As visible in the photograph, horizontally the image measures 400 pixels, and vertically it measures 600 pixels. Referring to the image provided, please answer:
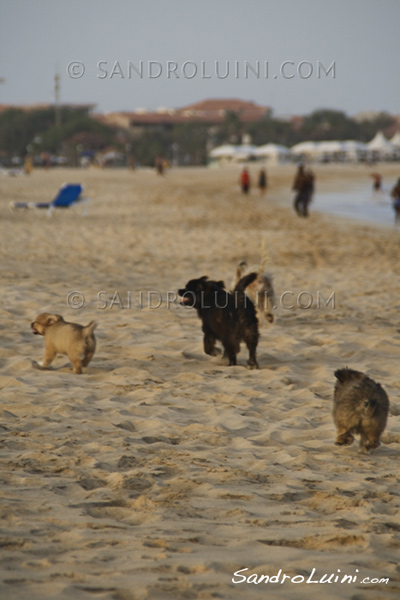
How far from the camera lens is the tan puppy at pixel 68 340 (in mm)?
6406

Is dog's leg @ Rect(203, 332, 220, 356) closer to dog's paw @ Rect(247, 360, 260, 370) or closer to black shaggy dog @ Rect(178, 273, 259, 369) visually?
black shaggy dog @ Rect(178, 273, 259, 369)

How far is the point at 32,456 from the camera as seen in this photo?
4.46m

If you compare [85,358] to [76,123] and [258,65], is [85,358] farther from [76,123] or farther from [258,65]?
[76,123]

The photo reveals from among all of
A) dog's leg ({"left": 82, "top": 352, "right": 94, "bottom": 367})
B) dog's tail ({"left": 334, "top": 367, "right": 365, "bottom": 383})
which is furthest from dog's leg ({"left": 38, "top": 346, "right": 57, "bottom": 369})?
dog's tail ({"left": 334, "top": 367, "right": 365, "bottom": 383})

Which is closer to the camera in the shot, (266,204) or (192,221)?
(192,221)

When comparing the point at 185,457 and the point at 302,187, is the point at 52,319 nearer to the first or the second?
the point at 185,457

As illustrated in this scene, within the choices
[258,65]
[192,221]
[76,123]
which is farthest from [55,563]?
[76,123]

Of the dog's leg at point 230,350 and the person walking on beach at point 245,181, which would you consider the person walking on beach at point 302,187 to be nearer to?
the person walking on beach at point 245,181

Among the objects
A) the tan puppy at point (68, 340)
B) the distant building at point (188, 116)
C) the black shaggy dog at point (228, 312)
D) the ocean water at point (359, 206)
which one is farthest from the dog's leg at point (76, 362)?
the distant building at point (188, 116)

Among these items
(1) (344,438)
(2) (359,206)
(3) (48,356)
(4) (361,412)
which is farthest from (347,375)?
(2) (359,206)

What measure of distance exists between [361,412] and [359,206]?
29.5 meters

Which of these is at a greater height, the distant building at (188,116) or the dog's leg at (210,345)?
the distant building at (188,116)

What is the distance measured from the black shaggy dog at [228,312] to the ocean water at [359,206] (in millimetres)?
17728

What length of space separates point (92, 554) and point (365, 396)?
2.23 m
